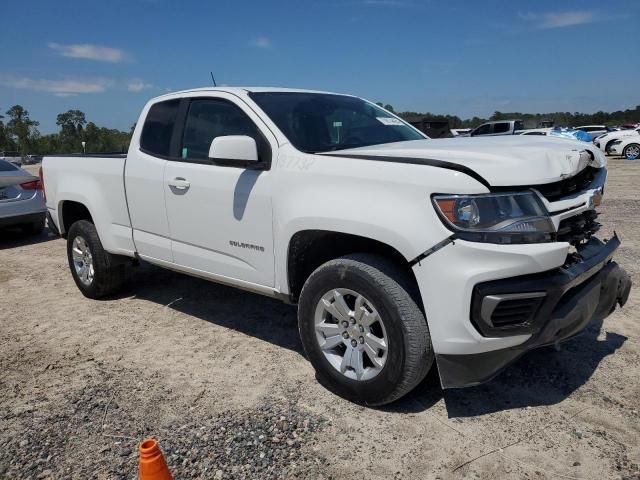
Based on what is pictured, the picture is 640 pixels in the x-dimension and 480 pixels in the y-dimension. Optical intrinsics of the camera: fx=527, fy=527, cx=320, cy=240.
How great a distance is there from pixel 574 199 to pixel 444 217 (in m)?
0.83

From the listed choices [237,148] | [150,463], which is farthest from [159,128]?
[150,463]

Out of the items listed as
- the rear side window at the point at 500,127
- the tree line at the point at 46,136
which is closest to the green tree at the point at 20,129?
the tree line at the point at 46,136

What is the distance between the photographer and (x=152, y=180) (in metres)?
4.24

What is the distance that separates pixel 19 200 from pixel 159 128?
5780mm

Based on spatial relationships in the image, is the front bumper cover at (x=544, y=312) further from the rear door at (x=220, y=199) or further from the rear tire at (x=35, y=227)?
the rear tire at (x=35, y=227)

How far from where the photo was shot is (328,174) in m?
3.01

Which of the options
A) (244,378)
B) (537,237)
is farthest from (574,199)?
(244,378)

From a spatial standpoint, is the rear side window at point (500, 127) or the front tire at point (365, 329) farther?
the rear side window at point (500, 127)

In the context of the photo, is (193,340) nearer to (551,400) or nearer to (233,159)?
(233,159)

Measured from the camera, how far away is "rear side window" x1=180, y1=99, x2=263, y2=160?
3.75m

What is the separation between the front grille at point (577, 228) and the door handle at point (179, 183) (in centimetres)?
253

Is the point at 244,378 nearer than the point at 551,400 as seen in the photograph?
No

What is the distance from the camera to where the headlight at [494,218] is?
8.16 feet

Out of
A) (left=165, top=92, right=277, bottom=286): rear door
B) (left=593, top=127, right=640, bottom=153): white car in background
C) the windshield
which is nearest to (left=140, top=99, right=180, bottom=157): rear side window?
(left=165, top=92, right=277, bottom=286): rear door
